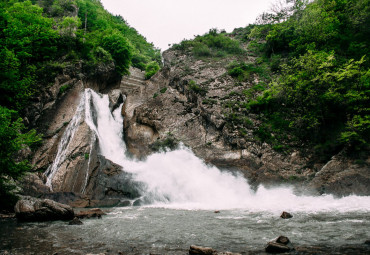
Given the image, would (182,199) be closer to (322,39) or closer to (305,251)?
(305,251)

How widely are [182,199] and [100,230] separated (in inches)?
436

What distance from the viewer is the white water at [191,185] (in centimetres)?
1584

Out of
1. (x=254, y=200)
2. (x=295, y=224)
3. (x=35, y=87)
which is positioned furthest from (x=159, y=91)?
(x=295, y=224)

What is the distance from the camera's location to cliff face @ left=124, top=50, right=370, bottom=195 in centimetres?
1642

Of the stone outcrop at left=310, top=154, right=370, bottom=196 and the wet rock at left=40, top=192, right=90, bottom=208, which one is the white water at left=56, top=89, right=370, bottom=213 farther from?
the wet rock at left=40, top=192, right=90, bottom=208

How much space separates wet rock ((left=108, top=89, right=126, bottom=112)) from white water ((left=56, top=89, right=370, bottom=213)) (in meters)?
4.77

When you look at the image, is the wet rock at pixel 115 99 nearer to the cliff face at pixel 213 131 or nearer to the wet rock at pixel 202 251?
the cliff face at pixel 213 131

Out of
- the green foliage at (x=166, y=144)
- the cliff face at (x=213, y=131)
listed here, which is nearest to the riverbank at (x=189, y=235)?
the cliff face at (x=213, y=131)

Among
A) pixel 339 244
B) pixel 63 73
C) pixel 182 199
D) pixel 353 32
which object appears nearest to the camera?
pixel 339 244

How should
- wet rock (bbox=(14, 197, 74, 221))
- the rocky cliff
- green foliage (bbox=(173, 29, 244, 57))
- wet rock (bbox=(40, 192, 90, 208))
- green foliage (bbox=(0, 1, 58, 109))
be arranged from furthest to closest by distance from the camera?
green foliage (bbox=(173, 29, 244, 57))
green foliage (bbox=(0, 1, 58, 109))
the rocky cliff
wet rock (bbox=(40, 192, 90, 208))
wet rock (bbox=(14, 197, 74, 221))

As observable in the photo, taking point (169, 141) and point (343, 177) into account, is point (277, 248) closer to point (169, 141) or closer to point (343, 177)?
point (343, 177)

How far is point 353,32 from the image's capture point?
2362 centimetres

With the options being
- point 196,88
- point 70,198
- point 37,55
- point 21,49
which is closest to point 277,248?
point 70,198

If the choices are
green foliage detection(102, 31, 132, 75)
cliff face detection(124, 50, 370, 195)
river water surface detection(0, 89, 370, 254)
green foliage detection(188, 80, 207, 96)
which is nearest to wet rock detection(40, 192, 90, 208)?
river water surface detection(0, 89, 370, 254)
